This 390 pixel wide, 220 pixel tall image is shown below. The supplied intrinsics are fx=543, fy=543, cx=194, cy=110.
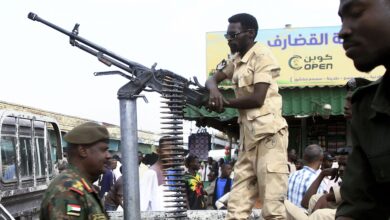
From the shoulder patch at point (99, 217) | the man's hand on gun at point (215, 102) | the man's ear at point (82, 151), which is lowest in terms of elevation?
the shoulder patch at point (99, 217)

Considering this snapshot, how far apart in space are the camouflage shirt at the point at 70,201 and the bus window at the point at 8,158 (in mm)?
3502

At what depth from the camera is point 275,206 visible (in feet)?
12.5

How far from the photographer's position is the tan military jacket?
3.86 metres

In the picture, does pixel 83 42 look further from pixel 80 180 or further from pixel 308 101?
pixel 308 101

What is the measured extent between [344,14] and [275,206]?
7.87ft

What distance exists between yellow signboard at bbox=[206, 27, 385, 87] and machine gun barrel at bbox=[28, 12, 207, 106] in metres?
7.85

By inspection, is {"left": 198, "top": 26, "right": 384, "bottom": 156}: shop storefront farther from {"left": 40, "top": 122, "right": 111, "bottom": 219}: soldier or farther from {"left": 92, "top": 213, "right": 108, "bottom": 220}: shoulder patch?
{"left": 92, "top": 213, "right": 108, "bottom": 220}: shoulder patch

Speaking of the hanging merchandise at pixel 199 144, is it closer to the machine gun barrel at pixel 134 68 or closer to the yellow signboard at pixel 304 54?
the yellow signboard at pixel 304 54

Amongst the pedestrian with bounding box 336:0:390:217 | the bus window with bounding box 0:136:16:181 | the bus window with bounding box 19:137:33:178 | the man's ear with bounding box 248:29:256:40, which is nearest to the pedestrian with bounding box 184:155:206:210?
the bus window with bounding box 19:137:33:178

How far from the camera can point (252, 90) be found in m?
3.96

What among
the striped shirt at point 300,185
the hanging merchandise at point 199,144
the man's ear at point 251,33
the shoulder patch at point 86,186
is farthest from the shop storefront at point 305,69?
the shoulder patch at point 86,186

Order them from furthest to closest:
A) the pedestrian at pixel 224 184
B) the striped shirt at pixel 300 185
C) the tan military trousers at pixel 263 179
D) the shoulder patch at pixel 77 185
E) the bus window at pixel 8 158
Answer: the pedestrian at pixel 224 184
the bus window at pixel 8 158
the striped shirt at pixel 300 185
the tan military trousers at pixel 263 179
the shoulder patch at pixel 77 185

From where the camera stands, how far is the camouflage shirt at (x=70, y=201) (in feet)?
9.17

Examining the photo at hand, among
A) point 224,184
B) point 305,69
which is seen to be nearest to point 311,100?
point 305,69
